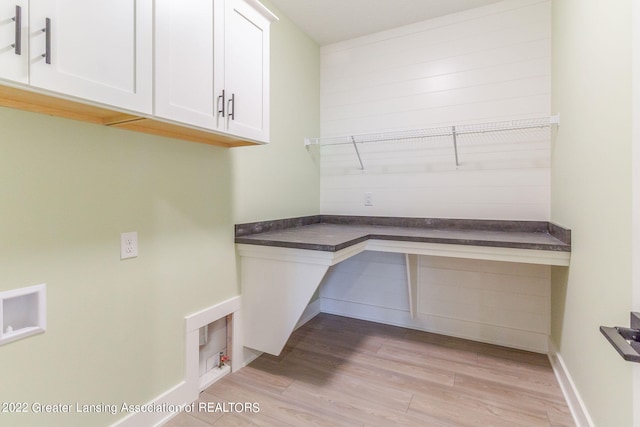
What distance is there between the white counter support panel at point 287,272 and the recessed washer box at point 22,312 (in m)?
1.01

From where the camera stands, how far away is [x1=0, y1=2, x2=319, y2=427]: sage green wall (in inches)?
41.6

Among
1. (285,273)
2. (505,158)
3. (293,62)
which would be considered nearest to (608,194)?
(505,158)

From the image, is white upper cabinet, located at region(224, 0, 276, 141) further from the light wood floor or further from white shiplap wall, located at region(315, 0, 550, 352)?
the light wood floor

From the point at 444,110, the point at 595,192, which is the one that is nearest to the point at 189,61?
the point at 595,192

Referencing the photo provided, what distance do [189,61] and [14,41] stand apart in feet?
1.96

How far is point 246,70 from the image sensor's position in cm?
163

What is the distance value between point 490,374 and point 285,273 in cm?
141

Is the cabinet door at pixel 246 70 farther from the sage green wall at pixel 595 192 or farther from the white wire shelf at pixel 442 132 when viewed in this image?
the sage green wall at pixel 595 192

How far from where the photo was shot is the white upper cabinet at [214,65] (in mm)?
1212

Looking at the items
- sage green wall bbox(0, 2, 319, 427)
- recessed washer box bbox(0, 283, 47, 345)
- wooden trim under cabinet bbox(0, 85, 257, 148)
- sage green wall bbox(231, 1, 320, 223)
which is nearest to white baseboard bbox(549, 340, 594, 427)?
sage green wall bbox(0, 2, 319, 427)

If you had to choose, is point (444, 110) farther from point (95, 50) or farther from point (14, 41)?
point (14, 41)

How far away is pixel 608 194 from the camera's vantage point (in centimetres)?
114

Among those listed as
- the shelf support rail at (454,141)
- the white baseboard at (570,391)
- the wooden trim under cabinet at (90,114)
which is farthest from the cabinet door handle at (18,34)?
the white baseboard at (570,391)

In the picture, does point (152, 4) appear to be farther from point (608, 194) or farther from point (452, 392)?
point (452, 392)
